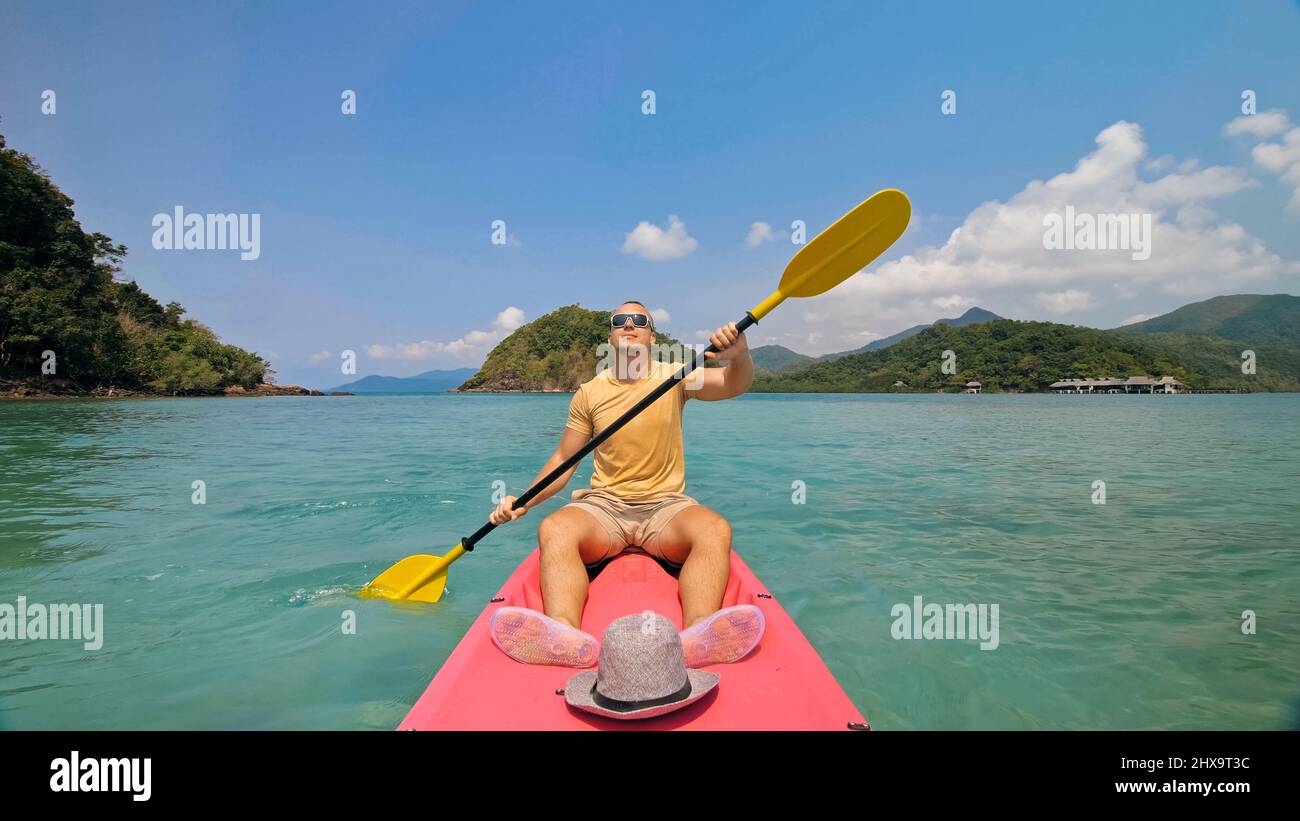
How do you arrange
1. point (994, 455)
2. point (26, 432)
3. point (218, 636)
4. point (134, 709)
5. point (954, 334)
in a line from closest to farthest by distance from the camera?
point (134, 709) < point (218, 636) < point (994, 455) < point (26, 432) < point (954, 334)

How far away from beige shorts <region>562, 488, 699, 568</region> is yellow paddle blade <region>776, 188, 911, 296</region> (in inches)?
69.4

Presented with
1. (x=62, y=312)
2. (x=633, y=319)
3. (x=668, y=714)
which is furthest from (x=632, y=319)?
(x=62, y=312)

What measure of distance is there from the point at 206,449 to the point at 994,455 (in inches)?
840

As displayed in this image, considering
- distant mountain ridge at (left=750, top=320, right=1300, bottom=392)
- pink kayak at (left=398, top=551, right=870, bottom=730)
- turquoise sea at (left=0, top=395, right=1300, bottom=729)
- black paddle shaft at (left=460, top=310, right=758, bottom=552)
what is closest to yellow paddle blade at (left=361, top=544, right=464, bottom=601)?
turquoise sea at (left=0, top=395, right=1300, bottom=729)

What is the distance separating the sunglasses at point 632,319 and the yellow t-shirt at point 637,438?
323 millimetres

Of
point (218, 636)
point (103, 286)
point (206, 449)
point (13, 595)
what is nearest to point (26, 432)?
point (206, 449)

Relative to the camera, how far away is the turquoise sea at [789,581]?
10.8 ft

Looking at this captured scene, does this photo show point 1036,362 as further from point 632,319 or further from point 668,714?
point 668,714

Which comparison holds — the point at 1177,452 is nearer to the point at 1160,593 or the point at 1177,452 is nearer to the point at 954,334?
the point at 1160,593

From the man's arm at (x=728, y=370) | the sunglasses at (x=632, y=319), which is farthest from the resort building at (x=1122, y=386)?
the sunglasses at (x=632, y=319)

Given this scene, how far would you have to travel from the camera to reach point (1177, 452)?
15.0 meters

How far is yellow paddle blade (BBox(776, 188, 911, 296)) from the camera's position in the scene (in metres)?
3.88

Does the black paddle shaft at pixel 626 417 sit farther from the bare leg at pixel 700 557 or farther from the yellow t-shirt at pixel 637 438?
the bare leg at pixel 700 557
